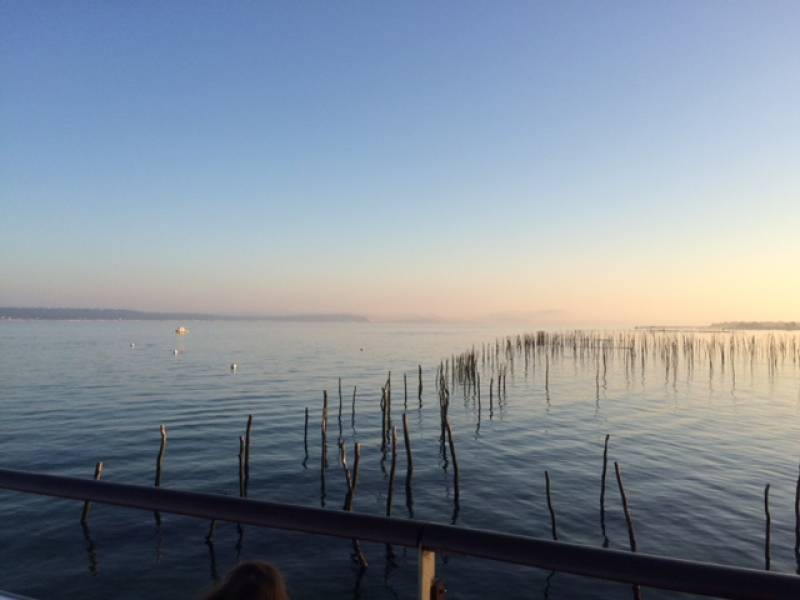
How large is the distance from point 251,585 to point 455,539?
0.80 metres

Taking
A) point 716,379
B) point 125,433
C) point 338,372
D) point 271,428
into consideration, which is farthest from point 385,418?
point 716,379

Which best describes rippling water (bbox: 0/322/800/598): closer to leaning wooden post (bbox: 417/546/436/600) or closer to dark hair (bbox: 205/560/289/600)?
leaning wooden post (bbox: 417/546/436/600)

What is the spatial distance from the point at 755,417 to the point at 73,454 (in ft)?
112

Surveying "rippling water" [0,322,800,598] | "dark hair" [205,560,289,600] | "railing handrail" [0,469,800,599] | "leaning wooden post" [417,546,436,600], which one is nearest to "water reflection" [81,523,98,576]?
"rippling water" [0,322,800,598]

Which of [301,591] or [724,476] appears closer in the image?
[301,591]

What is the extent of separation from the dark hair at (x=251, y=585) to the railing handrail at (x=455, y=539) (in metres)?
0.43

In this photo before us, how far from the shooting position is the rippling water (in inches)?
467

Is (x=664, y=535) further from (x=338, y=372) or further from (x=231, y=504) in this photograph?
(x=338, y=372)

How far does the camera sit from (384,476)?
63.0ft

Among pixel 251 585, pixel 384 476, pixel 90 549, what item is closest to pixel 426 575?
pixel 251 585

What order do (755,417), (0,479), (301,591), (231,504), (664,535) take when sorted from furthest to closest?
(755,417)
(664,535)
(301,591)
(0,479)
(231,504)

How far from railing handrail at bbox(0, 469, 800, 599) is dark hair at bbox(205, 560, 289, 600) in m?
0.43

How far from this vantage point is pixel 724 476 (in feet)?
64.1

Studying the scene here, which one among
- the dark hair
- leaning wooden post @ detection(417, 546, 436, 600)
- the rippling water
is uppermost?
the dark hair
